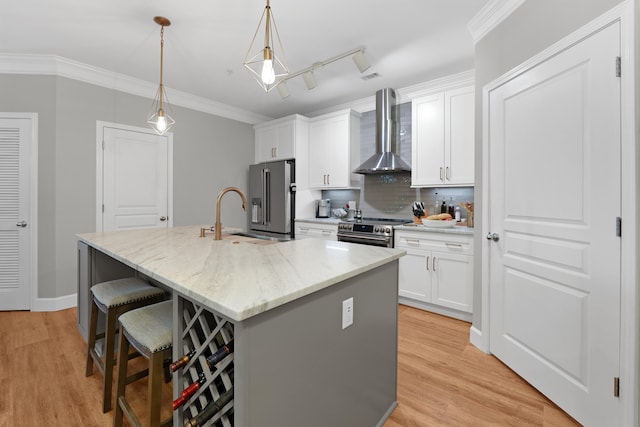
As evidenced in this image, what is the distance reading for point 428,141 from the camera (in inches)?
134

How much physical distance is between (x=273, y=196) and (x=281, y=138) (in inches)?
36.5

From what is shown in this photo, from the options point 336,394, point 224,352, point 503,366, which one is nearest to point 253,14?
point 224,352

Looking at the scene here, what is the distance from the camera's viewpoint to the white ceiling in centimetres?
228

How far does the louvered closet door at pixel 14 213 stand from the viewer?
123 inches

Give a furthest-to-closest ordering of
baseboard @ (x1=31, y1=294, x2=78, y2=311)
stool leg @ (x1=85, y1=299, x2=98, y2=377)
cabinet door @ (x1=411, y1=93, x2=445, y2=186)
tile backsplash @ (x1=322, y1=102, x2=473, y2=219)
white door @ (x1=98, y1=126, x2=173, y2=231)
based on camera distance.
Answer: tile backsplash @ (x1=322, y1=102, x2=473, y2=219)
white door @ (x1=98, y1=126, x2=173, y2=231)
cabinet door @ (x1=411, y1=93, x2=445, y2=186)
baseboard @ (x1=31, y1=294, x2=78, y2=311)
stool leg @ (x1=85, y1=299, x2=98, y2=377)

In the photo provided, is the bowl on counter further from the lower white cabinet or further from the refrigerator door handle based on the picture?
the refrigerator door handle

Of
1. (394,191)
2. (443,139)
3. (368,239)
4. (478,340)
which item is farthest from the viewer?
(394,191)

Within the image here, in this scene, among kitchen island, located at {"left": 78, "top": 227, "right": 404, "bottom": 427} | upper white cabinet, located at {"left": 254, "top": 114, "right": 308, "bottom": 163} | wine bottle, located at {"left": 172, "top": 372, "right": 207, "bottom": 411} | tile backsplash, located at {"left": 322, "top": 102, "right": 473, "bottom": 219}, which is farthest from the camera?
upper white cabinet, located at {"left": 254, "top": 114, "right": 308, "bottom": 163}

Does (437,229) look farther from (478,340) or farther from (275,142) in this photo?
(275,142)

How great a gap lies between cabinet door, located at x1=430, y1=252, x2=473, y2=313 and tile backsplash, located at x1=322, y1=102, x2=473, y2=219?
2.64 ft

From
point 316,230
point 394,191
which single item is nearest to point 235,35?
point 316,230

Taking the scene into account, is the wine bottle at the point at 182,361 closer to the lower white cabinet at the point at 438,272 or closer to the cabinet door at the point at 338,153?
the lower white cabinet at the point at 438,272

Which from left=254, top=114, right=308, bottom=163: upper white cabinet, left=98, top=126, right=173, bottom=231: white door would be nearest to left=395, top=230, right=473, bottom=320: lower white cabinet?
left=254, top=114, right=308, bottom=163: upper white cabinet

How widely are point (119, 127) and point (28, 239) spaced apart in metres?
1.55
